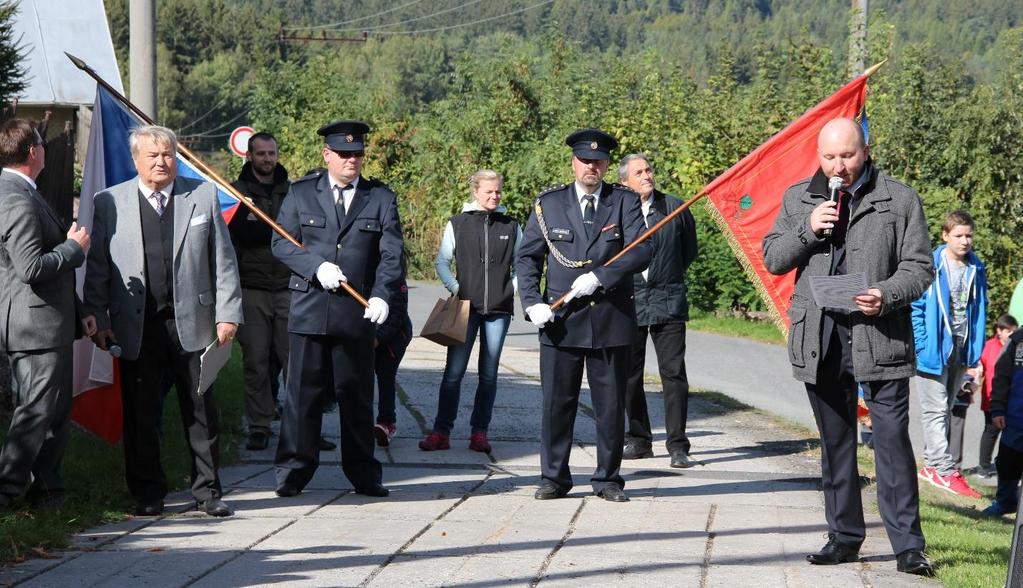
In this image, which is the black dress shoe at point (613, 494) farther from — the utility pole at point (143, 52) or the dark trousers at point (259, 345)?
the utility pole at point (143, 52)

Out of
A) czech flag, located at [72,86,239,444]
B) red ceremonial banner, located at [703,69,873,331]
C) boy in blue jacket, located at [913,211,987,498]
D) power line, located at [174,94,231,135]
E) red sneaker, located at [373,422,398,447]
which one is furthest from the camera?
power line, located at [174,94,231,135]

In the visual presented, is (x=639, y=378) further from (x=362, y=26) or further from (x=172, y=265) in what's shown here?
(x=362, y=26)

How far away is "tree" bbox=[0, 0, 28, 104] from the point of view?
945 cm

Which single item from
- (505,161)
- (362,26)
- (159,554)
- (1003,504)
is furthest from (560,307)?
(362,26)

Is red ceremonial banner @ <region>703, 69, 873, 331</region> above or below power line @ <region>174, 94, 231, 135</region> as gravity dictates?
below

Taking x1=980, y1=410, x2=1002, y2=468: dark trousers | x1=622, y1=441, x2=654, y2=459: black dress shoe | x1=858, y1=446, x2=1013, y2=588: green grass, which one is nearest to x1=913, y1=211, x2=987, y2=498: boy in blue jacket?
x1=858, y1=446, x2=1013, y2=588: green grass

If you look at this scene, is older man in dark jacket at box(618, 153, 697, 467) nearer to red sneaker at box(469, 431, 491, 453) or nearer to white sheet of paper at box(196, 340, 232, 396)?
red sneaker at box(469, 431, 491, 453)

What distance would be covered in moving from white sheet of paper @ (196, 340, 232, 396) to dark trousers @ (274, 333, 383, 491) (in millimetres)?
569

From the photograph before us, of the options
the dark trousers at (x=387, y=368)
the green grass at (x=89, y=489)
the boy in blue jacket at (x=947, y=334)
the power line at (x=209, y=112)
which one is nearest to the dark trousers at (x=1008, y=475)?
the boy in blue jacket at (x=947, y=334)

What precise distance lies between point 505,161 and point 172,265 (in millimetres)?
20550

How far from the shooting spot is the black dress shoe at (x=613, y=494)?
7.38 meters

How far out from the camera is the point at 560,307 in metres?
7.46

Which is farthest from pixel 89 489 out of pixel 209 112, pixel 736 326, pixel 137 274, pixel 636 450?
pixel 209 112

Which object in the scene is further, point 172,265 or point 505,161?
point 505,161
